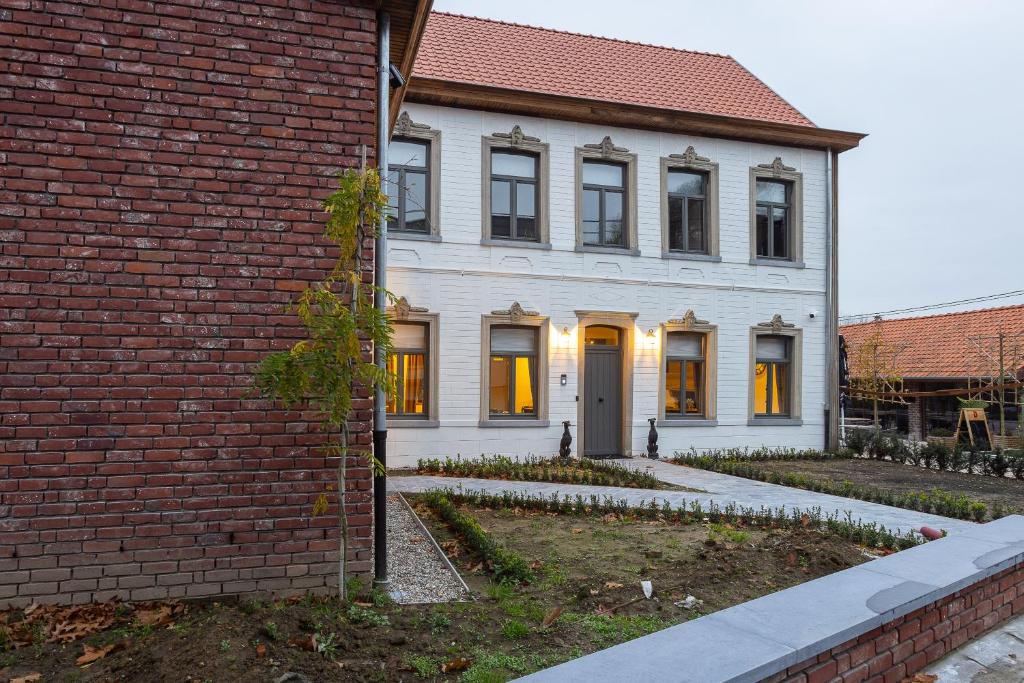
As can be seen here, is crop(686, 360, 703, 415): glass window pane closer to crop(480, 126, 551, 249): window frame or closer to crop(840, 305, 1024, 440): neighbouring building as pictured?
crop(480, 126, 551, 249): window frame

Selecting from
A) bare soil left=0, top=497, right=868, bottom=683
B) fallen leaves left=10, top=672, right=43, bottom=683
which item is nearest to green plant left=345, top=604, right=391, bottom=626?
bare soil left=0, top=497, right=868, bottom=683

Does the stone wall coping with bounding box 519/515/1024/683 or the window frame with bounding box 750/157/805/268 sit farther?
the window frame with bounding box 750/157/805/268

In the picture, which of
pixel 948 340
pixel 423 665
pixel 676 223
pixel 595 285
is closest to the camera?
pixel 423 665

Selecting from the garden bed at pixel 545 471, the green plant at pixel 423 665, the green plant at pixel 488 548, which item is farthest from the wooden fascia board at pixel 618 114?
the green plant at pixel 423 665

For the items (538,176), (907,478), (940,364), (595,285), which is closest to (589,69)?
(538,176)

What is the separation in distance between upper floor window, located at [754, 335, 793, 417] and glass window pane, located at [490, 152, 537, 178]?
6.30 meters

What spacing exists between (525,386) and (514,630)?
10.1 metres

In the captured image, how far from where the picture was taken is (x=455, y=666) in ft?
13.2

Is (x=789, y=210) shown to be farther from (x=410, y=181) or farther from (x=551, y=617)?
(x=551, y=617)

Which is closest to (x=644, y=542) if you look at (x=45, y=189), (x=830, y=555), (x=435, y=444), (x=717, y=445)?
(x=830, y=555)

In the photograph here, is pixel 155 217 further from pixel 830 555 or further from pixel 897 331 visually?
pixel 897 331

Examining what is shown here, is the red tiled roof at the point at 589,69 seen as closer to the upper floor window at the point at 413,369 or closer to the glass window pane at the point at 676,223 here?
the glass window pane at the point at 676,223

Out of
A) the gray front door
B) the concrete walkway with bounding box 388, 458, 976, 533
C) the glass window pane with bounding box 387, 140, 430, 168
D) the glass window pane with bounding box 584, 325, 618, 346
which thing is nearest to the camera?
the concrete walkway with bounding box 388, 458, 976, 533

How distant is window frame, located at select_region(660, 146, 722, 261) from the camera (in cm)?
1540
